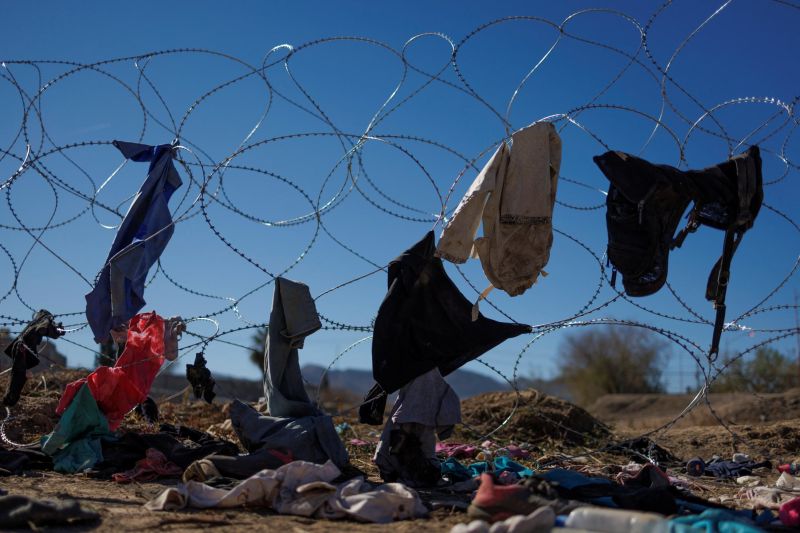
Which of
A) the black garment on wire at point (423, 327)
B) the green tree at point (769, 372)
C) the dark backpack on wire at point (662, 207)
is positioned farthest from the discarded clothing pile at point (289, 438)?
the green tree at point (769, 372)

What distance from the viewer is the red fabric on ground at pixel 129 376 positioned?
7.82 meters

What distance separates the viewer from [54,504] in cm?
459

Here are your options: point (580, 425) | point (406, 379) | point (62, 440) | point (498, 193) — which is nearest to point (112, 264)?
point (62, 440)

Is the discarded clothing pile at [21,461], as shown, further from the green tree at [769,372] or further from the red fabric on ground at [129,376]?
the green tree at [769,372]

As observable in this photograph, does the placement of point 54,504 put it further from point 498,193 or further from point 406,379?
point 498,193

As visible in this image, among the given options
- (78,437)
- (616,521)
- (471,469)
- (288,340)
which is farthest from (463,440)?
(616,521)

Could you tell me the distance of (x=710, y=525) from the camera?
4207 millimetres

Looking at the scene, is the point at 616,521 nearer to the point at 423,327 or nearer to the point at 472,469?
the point at 472,469

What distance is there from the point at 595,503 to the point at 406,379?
1891mm

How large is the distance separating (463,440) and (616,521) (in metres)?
7.00

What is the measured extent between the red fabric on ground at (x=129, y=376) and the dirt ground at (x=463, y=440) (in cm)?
101

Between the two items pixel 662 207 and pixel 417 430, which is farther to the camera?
pixel 417 430

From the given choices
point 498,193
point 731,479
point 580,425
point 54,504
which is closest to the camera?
point 54,504

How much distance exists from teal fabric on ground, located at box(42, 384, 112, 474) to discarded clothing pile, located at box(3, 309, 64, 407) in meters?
0.90
